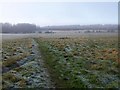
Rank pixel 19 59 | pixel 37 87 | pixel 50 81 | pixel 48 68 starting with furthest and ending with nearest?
pixel 19 59 → pixel 48 68 → pixel 50 81 → pixel 37 87

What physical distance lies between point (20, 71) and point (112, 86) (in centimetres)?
763

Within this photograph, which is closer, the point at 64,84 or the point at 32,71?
the point at 64,84

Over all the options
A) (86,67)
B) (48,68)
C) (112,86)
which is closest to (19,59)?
(48,68)

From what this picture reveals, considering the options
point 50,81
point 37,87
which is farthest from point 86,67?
point 37,87

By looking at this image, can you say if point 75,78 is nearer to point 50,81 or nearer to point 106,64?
point 50,81

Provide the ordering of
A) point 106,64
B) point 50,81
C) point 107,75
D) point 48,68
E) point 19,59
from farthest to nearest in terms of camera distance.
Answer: point 19,59
point 106,64
point 48,68
point 107,75
point 50,81

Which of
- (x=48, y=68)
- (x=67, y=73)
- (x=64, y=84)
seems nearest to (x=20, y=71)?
(x=48, y=68)

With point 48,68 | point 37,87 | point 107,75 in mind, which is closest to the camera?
point 37,87

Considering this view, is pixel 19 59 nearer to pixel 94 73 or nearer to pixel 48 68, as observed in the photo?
pixel 48 68

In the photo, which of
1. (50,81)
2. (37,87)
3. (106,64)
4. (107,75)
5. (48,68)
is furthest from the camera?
(106,64)

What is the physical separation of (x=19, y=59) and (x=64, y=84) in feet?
33.2

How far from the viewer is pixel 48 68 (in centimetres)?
2041

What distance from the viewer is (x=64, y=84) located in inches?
616

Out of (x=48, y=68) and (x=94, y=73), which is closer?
(x=94, y=73)
